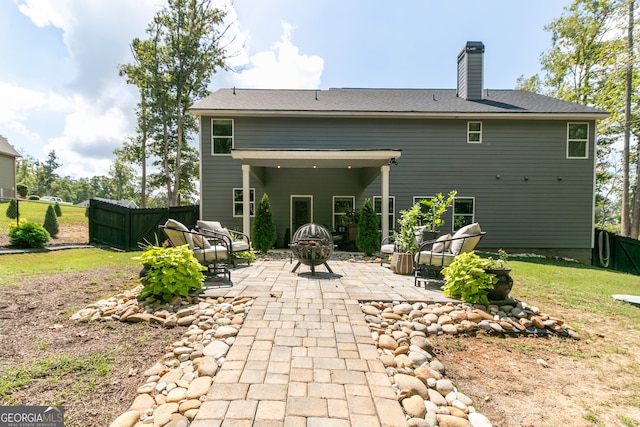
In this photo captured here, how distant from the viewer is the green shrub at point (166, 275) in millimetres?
3588

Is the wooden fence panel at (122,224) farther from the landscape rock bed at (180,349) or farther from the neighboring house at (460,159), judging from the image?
the landscape rock bed at (180,349)

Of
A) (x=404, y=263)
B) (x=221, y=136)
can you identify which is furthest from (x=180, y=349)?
(x=221, y=136)

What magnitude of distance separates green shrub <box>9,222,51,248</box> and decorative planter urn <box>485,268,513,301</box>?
38.5 ft

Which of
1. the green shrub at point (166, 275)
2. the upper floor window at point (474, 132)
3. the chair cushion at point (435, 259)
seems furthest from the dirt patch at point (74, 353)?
the upper floor window at point (474, 132)

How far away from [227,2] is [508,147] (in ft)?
50.6

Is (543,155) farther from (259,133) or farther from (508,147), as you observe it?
(259,133)

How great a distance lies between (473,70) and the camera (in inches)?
468

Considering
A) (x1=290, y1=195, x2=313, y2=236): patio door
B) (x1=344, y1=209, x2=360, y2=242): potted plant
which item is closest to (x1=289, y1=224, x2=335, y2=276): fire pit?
(x1=344, y1=209, x2=360, y2=242): potted plant

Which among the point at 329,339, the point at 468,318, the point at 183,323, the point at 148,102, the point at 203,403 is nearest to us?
the point at 203,403

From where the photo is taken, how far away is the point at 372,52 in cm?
1154

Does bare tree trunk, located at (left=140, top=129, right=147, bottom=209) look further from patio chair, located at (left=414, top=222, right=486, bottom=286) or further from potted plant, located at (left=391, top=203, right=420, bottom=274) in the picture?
patio chair, located at (left=414, top=222, right=486, bottom=286)

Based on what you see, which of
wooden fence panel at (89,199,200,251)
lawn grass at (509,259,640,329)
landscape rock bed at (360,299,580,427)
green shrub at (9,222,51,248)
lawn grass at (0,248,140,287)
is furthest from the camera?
wooden fence panel at (89,199,200,251)

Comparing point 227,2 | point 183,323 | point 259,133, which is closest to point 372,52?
point 259,133

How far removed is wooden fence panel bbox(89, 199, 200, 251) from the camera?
31.3 feet
